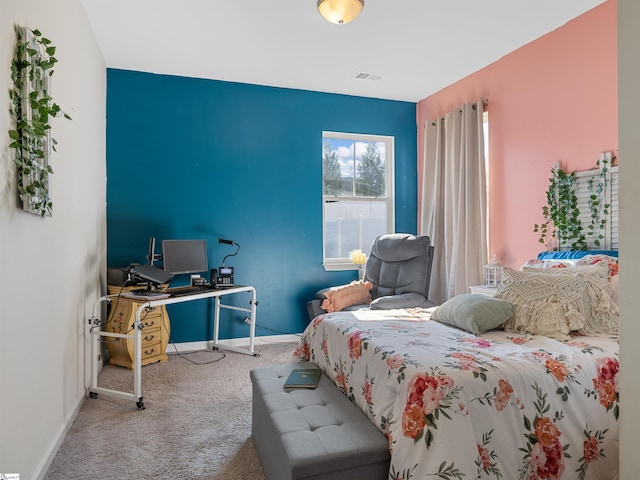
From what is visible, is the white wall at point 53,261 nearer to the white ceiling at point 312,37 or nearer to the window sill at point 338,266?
the white ceiling at point 312,37

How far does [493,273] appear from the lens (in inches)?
145

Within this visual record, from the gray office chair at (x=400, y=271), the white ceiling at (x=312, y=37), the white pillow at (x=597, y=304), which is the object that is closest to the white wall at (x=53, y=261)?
the white ceiling at (x=312, y=37)

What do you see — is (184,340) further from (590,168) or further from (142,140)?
(590,168)

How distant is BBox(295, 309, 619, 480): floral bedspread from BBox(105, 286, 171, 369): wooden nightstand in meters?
2.18

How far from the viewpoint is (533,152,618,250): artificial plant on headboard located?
2.76 meters

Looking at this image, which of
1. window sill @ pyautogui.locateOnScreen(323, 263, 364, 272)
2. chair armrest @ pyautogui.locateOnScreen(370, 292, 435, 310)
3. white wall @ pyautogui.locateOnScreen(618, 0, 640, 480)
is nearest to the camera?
white wall @ pyautogui.locateOnScreen(618, 0, 640, 480)

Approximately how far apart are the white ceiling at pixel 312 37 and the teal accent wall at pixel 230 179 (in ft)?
0.85

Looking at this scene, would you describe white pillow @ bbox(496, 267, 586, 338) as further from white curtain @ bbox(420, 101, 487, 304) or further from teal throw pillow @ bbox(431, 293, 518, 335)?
white curtain @ bbox(420, 101, 487, 304)

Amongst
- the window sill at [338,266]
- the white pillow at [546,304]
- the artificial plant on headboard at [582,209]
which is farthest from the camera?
the window sill at [338,266]

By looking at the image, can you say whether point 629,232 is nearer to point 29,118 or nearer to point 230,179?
point 29,118

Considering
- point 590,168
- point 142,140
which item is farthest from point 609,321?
point 142,140

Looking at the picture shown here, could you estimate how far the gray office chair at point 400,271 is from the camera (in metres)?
3.92

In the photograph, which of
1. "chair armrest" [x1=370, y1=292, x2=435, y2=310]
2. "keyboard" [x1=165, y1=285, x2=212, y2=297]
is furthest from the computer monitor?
"chair armrest" [x1=370, y1=292, x2=435, y2=310]

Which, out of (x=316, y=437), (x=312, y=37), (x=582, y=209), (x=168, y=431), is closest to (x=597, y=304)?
(x=582, y=209)
